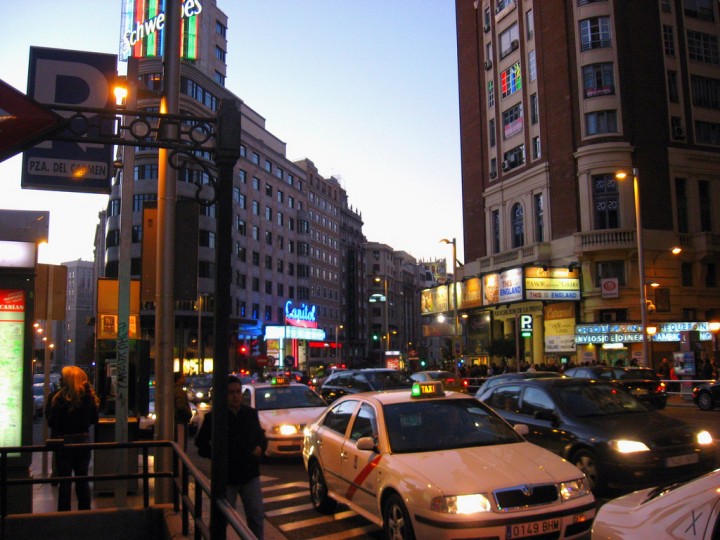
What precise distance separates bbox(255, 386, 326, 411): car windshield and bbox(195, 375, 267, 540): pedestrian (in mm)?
7675

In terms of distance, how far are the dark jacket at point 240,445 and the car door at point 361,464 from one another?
1.31m

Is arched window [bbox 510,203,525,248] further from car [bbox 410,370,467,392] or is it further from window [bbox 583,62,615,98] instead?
car [bbox 410,370,467,392]

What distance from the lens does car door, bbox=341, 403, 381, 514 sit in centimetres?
713

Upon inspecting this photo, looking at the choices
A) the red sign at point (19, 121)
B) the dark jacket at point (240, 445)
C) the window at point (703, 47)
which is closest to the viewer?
the red sign at point (19, 121)

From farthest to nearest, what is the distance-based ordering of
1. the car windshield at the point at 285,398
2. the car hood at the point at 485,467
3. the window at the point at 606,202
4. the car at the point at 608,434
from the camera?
1. the window at the point at 606,202
2. the car windshield at the point at 285,398
3. the car at the point at 608,434
4. the car hood at the point at 485,467

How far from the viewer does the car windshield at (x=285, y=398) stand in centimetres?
1428

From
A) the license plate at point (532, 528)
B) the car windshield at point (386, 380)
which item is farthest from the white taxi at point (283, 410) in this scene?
the license plate at point (532, 528)

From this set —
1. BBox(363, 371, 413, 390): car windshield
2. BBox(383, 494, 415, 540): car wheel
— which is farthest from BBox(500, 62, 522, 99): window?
BBox(383, 494, 415, 540): car wheel

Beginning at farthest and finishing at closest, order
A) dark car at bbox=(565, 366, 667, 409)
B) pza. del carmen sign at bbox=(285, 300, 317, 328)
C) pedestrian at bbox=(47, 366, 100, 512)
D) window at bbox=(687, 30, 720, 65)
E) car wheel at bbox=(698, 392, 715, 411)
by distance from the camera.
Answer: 1. pza. del carmen sign at bbox=(285, 300, 317, 328)
2. window at bbox=(687, 30, 720, 65)
3. car wheel at bbox=(698, 392, 715, 411)
4. dark car at bbox=(565, 366, 667, 409)
5. pedestrian at bbox=(47, 366, 100, 512)

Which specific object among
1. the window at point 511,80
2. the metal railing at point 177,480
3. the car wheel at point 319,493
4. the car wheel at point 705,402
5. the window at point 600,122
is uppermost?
the window at point 511,80

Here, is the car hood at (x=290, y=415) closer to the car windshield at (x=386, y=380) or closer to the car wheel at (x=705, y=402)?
the car windshield at (x=386, y=380)

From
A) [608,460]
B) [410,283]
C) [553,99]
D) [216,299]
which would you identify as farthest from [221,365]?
[410,283]

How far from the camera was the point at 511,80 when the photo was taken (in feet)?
163

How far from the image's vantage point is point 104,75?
26.9 feet
